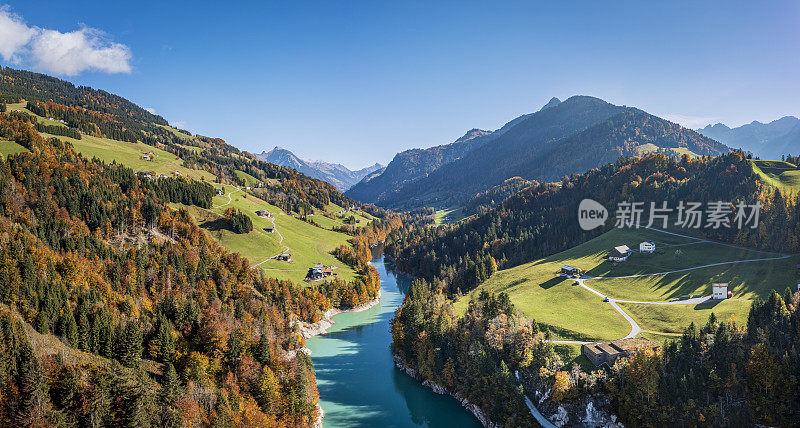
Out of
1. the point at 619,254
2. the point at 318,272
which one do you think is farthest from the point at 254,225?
the point at 619,254

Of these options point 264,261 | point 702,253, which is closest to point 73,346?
point 264,261

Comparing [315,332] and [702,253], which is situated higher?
[702,253]

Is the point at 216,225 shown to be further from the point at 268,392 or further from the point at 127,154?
the point at 268,392

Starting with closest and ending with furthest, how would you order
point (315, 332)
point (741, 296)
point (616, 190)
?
point (741, 296) < point (315, 332) < point (616, 190)

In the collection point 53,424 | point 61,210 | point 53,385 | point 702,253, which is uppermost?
point 61,210

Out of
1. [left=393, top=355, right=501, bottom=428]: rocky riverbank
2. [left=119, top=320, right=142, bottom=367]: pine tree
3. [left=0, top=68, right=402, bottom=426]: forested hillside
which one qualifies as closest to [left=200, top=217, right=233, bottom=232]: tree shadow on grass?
[left=0, top=68, right=402, bottom=426]: forested hillside

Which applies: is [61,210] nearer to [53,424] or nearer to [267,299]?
[267,299]

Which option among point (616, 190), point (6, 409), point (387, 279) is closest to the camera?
point (6, 409)
